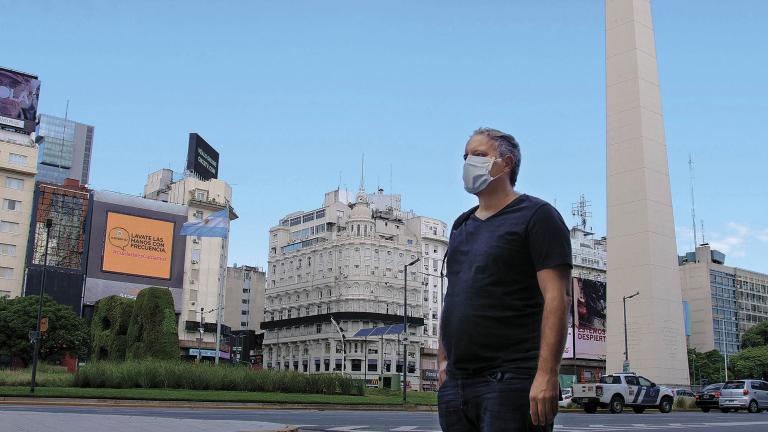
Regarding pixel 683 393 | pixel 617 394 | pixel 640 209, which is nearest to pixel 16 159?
pixel 640 209

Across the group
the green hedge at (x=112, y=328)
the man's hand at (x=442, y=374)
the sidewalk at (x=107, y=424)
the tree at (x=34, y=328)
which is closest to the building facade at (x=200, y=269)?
the tree at (x=34, y=328)

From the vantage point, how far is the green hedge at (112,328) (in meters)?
53.0

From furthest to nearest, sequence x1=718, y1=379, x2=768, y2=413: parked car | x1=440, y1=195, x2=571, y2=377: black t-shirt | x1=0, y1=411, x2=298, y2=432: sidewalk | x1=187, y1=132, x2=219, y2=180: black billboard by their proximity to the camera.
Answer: x1=187, y1=132, x2=219, y2=180: black billboard → x1=718, y1=379, x2=768, y2=413: parked car → x1=0, y1=411, x2=298, y2=432: sidewalk → x1=440, y1=195, x2=571, y2=377: black t-shirt

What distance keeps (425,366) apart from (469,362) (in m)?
110

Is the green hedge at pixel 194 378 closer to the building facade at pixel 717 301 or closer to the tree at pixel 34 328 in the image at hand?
the tree at pixel 34 328

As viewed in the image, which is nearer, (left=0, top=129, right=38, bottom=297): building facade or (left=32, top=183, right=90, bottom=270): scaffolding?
(left=0, top=129, right=38, bottom=297): building facade

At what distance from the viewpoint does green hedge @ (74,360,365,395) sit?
3406cm

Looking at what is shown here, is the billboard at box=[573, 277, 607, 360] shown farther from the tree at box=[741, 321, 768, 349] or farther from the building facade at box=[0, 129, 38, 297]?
the building facade at box=[0, 129, 38, 297]

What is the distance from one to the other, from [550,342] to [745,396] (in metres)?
32.5

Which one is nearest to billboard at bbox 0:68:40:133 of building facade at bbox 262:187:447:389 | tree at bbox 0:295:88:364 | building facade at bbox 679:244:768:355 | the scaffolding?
the scaffolding

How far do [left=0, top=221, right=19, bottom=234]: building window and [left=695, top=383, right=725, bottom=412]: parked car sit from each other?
7320 cm

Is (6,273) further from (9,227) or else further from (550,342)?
(550,342)

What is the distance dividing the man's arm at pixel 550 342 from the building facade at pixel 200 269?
93251 millimetres

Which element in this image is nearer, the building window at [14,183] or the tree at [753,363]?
the building window at [14,183]
